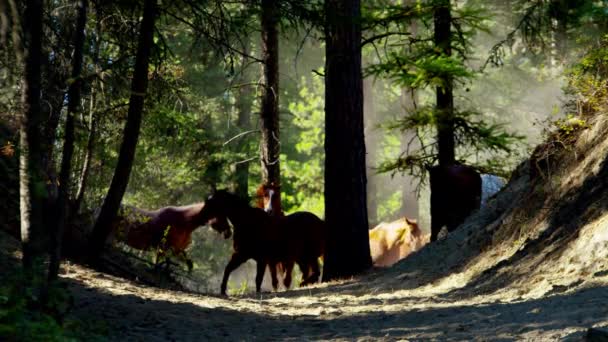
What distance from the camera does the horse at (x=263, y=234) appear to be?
14.8 meters

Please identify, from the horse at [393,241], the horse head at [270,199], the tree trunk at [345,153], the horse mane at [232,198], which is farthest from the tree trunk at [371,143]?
the horse mane at [232,198]

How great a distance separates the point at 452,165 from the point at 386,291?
4.36 meters

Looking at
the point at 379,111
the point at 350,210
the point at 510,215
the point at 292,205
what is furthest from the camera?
the point at 379,111

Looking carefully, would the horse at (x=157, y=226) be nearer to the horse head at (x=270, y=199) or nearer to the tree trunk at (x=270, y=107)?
the horse head at (x=270, y=199)

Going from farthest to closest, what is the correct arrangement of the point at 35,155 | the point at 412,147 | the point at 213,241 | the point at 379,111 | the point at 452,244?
the point at 412,147, the point at 379,111, the point at 213,241, the point at 452,244, the point at 35,155

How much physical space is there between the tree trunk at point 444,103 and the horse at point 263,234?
2.92 meters

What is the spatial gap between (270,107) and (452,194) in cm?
476

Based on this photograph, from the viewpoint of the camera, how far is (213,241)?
108ft

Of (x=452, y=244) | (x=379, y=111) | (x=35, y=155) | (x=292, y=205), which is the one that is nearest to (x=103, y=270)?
(x=35, y=155)

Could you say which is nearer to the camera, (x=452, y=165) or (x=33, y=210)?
(x=33, y=210)

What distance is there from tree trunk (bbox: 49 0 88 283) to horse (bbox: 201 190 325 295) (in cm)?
655

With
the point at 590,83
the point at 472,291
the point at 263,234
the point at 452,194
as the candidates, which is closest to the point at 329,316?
the point at 472,291

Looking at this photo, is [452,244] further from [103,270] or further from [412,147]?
[412,147]

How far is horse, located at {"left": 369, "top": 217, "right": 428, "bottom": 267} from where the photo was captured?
23125 mm
